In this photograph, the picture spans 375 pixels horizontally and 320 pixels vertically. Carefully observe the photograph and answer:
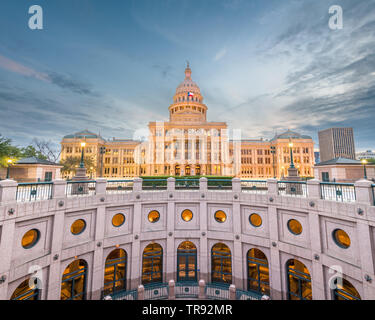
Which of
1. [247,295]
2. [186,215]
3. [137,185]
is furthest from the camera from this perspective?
[186,215]

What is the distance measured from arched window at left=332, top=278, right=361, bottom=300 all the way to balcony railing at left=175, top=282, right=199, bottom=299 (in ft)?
31.2

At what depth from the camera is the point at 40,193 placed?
12.1 m

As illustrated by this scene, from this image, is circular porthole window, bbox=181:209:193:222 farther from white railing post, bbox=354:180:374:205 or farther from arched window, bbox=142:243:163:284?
white railing post, bbox=354:180:374:205

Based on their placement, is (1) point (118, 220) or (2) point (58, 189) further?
(1) point (118, 220)

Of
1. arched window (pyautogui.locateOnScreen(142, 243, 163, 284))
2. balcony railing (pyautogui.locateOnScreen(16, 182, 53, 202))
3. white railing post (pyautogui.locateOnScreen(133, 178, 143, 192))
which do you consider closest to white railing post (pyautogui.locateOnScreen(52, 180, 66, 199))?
balcony railing (pyautogui.locateOnScreen(16, 182, 53, 202))

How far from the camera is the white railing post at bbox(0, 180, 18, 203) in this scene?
913cm

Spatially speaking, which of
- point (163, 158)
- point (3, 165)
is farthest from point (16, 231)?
point (163, 158)

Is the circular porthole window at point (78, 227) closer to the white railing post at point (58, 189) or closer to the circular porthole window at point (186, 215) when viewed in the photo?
the white railing post at point (58, 189)

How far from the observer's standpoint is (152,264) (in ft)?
50.5

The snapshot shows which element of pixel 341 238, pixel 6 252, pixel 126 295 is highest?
pixel 341 238

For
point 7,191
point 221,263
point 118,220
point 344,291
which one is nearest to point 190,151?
point 221,263

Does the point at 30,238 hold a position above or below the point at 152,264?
above

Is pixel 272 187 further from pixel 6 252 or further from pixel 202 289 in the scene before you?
pixel 6 252

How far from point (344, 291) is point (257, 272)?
5.55 meters
